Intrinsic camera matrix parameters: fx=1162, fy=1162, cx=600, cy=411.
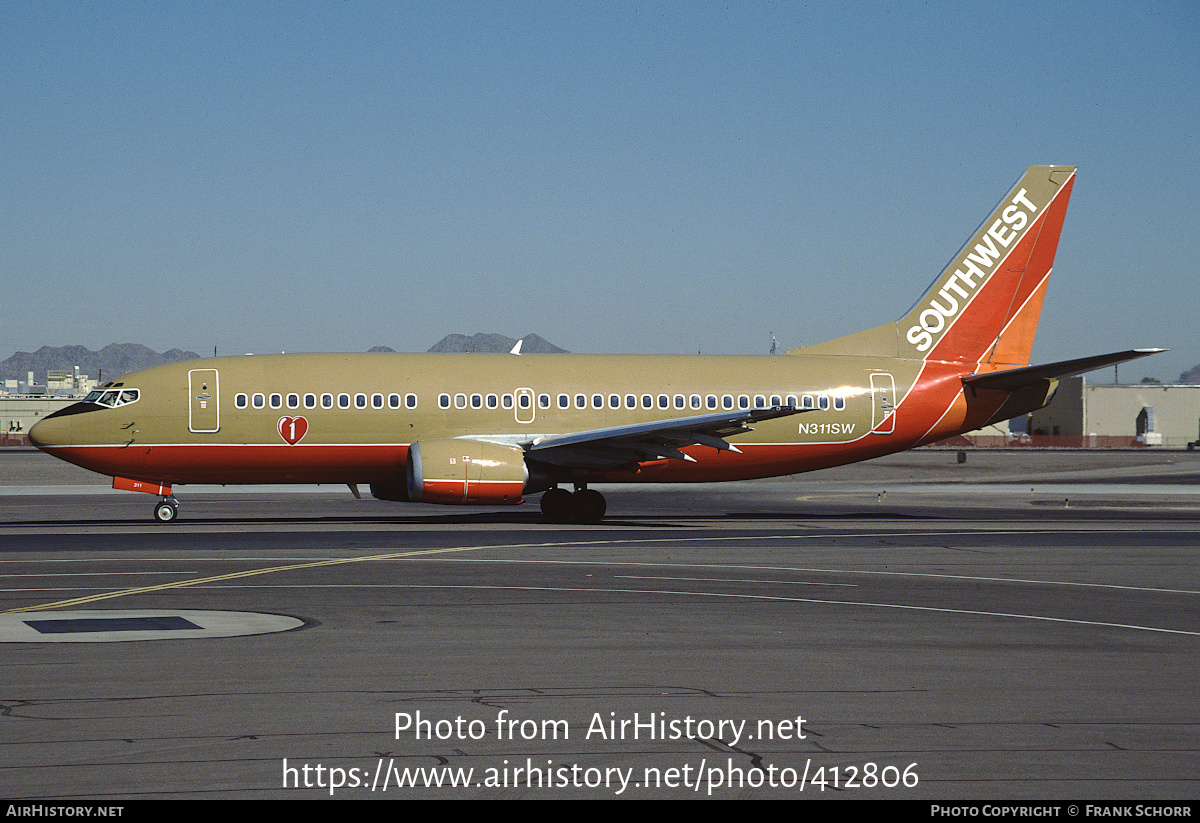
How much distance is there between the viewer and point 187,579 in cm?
1848

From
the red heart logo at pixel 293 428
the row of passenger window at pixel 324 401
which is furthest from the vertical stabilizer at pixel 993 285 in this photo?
the red heart logo at pixel 293 428

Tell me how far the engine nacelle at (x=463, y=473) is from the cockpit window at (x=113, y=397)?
7.59 metres

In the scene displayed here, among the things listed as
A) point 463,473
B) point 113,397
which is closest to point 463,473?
A: point 463,473

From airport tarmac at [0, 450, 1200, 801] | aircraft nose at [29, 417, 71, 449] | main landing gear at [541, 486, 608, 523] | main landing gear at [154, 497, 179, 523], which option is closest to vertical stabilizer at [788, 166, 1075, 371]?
main landing gear at [541, 486, 608, 523]

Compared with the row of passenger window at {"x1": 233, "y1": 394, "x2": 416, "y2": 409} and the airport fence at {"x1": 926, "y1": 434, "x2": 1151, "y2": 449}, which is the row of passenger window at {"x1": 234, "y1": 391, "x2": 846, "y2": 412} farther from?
the airport fence at {"x1": 926, "y1": 434, "x2": 1151, "y2": 449}

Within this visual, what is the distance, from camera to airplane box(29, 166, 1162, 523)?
30.7 meters

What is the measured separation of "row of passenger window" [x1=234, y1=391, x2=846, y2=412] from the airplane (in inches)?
1.6

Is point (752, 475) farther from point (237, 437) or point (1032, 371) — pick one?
point (237, 437)

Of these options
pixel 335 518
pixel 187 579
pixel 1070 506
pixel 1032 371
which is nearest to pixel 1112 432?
pixel 1070 506

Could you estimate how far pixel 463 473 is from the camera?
98.1 ft

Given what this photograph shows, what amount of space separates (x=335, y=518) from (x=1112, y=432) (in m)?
113

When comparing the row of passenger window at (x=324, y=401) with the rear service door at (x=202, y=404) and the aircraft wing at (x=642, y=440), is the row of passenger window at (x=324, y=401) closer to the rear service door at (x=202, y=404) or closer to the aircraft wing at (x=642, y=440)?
the rear service door at (x=202, y=404)

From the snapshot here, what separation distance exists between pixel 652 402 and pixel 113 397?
1472 cm

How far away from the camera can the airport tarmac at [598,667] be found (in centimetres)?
791
